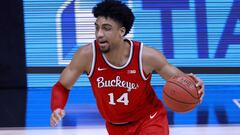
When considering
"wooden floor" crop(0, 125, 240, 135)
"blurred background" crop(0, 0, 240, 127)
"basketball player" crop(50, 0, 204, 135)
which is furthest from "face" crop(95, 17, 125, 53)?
"blurred background" crop(0, 0, 240, 127)

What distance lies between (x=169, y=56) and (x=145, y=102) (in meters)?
4.93

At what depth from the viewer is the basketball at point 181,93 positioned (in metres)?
3.61

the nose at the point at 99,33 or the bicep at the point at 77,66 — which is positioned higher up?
the nose at the point at 99,33

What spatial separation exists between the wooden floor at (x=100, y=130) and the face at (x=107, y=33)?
2.34 meters

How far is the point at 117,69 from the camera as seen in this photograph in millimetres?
3756

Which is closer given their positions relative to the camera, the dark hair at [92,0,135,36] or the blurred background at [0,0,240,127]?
the dark hair at [92,0,135,36]

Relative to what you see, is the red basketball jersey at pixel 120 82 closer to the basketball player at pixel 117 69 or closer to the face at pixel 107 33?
the basketball player at pixel 117 69

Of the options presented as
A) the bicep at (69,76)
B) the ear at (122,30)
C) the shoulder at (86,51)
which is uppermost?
the ear at (122,30)

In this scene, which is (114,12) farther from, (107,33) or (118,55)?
(118,55)

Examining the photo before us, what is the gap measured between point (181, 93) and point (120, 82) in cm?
42

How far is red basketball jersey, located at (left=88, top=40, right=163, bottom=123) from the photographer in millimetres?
3730

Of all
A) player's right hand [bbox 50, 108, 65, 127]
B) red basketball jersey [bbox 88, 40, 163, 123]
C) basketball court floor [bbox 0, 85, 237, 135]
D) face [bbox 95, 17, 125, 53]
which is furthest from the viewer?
basketball court floor [bbox 0, 85, 237, 135]

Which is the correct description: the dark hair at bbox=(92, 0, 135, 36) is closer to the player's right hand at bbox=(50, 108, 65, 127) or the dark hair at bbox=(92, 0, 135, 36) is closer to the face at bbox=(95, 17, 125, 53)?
the face at bbox=(95, 17, 125, 53)

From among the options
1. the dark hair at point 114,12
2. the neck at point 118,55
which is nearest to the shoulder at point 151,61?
the neck at point 118,55
